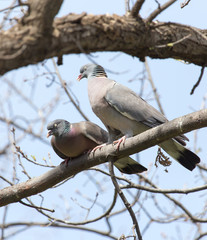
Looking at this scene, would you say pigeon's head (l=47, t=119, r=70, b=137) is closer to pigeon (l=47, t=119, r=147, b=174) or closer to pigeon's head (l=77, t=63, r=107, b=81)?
pigeon (l=47, t=119, r=147, b=174)

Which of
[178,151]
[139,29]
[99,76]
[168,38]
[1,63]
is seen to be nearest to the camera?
[1,63]

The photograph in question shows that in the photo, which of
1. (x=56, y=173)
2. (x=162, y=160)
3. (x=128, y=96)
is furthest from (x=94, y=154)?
(x=128, y=96)

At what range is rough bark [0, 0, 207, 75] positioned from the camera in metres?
2.25

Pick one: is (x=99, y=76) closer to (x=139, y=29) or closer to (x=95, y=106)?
(x=95, y=106)

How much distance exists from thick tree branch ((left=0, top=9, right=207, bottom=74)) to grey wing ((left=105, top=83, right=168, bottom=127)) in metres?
1.31

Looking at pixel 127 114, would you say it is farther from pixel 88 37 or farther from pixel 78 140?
pixel 88 37

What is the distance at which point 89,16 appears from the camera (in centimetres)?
253

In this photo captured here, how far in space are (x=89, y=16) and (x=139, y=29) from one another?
0.40 metres

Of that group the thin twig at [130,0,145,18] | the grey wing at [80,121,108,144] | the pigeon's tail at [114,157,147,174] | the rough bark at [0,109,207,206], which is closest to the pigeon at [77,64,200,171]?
the grey wing at [80,121,108,144]

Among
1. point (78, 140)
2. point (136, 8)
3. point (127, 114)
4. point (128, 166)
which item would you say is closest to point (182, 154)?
point (128, 166)

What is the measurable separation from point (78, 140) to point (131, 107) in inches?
26.3

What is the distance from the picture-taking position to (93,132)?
181 inches

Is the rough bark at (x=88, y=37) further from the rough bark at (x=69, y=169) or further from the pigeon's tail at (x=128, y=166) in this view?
the pigeon's tail at (x=128, y=166)

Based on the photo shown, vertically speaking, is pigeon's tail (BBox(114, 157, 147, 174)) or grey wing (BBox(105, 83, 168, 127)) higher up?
grey wing (BBox(105, 83, 168, 127))
